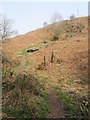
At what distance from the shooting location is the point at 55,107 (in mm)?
5281

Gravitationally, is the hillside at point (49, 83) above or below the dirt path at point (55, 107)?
above

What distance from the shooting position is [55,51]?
40.0ft

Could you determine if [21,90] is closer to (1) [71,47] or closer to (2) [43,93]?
(2) [43,93]

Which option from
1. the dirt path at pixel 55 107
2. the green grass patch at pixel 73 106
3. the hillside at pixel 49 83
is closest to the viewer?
the green grass patch at pixel 73 106

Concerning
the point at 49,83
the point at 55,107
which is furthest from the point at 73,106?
the point at 49,83

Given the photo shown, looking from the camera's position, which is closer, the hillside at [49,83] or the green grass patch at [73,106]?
the green grass patch at [73,106]

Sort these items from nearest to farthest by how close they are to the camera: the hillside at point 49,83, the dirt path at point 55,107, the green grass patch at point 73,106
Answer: the green grass patch at point 73,106, the dirt path at point 55,107, the hillside at point 49,83

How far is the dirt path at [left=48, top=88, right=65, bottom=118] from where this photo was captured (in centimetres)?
489

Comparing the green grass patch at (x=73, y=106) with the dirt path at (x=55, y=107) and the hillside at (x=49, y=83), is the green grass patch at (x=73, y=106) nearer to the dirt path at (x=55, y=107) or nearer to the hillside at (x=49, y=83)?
the hillside at (x=49, y=83)

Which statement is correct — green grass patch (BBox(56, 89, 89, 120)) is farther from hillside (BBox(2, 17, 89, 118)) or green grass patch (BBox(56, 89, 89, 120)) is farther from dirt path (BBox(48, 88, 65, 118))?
dirt path (BBox(48, 88, 65, 118))

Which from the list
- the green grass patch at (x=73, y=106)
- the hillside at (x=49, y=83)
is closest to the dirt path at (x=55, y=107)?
the hillside at (x=49, y=83)

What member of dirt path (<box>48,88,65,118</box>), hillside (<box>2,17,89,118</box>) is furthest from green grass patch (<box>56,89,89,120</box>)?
dirt path (<box>48,88,65,118</box>)

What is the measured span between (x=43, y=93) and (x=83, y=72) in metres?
3.27

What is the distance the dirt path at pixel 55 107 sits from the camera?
489 centimetres
